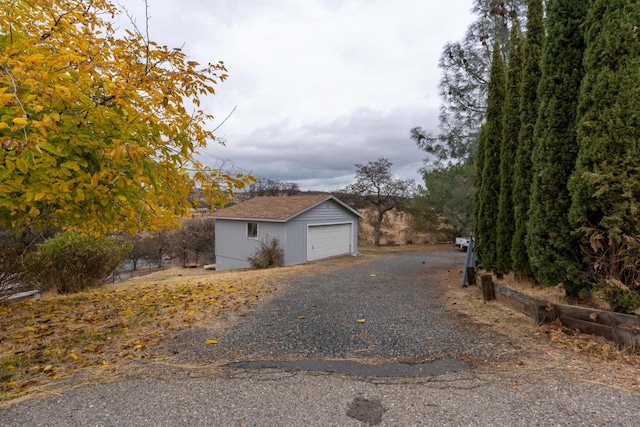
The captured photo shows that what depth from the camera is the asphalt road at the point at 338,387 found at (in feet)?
7.71

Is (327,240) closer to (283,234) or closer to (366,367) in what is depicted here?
(283,234)

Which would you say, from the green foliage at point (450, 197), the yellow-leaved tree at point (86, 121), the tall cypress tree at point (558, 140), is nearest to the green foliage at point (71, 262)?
the yellow-leaved tree at point (86, 121)

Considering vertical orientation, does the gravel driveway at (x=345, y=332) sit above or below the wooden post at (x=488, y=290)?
below

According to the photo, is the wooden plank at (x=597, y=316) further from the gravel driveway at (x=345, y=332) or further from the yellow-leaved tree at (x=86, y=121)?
the yellow-leaved tree at (x=86, y=121)

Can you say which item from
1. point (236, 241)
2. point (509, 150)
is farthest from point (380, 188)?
point (509, 150)

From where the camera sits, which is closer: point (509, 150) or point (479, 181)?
point (509, 150)

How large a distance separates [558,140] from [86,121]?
5.47 metres

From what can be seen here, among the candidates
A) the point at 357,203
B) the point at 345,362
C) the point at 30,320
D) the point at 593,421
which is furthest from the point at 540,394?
the point at 357,203

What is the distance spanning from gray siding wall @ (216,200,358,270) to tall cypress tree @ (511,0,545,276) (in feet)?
31.2

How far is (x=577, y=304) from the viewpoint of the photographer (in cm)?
424

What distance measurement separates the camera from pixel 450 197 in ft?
53.0

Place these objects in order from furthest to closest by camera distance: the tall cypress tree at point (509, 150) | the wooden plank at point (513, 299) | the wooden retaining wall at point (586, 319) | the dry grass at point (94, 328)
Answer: the tall cypress tree at point (509, 150) < the wooden plank at point (513, 299) < the wooden retaining wall at point (586, 319) < the dry grass at point (94, 328)

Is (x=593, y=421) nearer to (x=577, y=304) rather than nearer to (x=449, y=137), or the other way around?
(x=577, y=304)

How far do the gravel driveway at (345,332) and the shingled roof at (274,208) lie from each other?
7288mm
